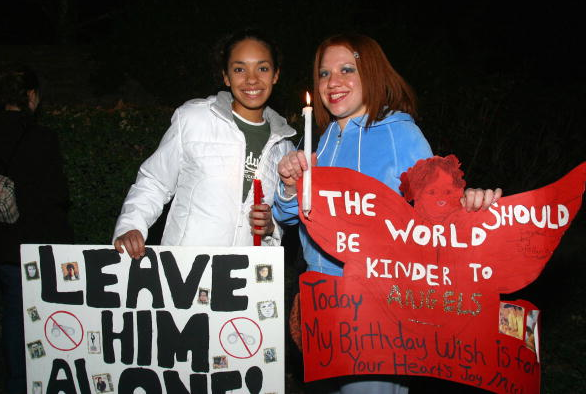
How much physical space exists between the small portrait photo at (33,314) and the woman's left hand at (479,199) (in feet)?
5.77

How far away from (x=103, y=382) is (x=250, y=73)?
1.52 m

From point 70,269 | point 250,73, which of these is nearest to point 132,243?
point 70,269

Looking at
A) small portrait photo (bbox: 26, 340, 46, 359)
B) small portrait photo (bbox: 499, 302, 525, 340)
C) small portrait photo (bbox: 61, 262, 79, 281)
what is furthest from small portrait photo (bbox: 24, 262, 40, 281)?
small portrait photo (bbox: 499, 302, 525, 340)

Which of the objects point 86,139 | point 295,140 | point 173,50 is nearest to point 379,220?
point 295,140

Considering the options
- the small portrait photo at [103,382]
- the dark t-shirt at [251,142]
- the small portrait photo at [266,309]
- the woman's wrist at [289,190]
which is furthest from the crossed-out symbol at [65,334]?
the woman's wrist at [289,190]

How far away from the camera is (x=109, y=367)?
6.44 ft

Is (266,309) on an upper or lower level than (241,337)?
upper

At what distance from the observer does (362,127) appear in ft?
6.43

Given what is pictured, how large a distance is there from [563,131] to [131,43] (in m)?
6.82

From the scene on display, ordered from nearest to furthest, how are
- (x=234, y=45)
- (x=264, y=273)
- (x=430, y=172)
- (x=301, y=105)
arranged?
(x=430, y=172) → (x=264, y=273) → (x=234, y=45) → (x=301, y=105)

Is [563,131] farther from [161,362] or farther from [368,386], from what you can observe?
[161,362]

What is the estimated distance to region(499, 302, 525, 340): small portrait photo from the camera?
170 cm

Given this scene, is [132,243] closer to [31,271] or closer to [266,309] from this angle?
[31,271]

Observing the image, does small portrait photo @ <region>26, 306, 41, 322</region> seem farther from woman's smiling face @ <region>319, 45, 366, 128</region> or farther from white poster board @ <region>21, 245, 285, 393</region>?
woman's smiling face @ <region>319, 45, 366, 128</region>
